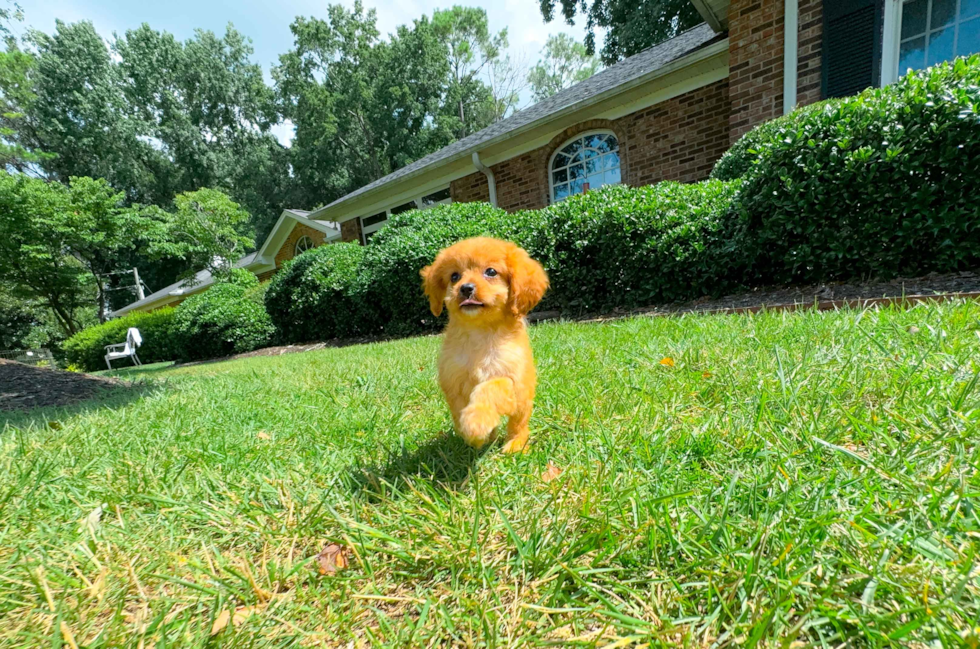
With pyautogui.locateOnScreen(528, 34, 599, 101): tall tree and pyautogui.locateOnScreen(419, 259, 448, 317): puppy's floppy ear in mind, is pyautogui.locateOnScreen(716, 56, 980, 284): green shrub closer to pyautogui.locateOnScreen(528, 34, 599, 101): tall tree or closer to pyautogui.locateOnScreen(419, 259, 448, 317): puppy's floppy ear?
pyautogui.locateOnScreen(419, 259, 448, 317): puppy's floppy ear

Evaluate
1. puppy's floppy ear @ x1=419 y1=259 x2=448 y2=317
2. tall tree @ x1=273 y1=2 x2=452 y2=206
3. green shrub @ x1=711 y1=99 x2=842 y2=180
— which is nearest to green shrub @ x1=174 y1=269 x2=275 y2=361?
green shrub @ x1=711 y1=99 x2=842 y2=180

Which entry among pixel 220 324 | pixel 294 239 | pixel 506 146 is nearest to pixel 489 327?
pixel 506 146

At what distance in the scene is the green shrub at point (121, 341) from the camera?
70.6ft

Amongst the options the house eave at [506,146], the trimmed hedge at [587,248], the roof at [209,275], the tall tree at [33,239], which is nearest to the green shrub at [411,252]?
the trimmed hedge at [587,248]

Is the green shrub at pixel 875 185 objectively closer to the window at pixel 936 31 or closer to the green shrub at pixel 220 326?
the window at pixel 936 31

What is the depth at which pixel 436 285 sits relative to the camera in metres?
2.08

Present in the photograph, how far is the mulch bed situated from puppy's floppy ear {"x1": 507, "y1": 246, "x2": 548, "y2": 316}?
5.58 m

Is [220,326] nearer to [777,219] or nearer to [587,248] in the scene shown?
[587,248]

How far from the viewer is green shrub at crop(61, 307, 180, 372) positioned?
848 inches

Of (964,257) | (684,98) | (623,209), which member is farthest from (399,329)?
(964,257)

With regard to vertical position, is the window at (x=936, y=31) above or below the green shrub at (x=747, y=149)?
above

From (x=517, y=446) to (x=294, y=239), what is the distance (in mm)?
24084

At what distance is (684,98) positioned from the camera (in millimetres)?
9102

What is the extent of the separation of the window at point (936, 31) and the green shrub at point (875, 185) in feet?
9.63
